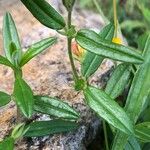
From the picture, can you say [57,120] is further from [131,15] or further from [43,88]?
[131,15]

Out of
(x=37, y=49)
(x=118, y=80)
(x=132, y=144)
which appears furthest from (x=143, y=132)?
(x=37, y=49)

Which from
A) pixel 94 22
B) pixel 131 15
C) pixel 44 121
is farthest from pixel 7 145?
pixel 131 15

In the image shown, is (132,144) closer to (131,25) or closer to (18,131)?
(18,131)

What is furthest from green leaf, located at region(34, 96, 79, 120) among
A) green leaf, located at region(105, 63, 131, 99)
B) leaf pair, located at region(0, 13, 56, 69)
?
green leaf, located at region(105, 63, 131, 99)

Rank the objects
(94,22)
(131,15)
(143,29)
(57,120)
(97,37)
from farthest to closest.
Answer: (131,15)
(143,29)
(94,22)
(57,120)
(97,37)

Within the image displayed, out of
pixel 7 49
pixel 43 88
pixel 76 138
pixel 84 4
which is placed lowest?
pixel 76 138

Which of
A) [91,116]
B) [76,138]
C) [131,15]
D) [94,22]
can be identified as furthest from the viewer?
[131,15]

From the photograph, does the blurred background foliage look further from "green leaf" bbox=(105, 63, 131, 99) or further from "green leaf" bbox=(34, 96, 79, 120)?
"green leaf" bbox=(34, 96, 79, 120)
